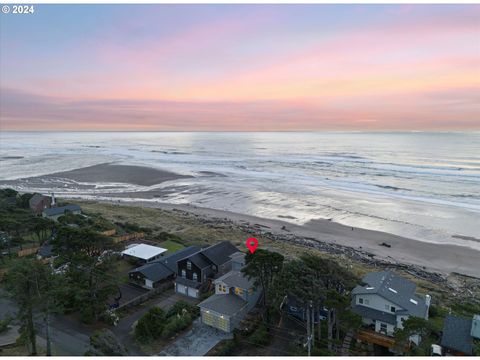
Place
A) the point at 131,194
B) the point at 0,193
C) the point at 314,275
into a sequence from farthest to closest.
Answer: the point at 131,194 → the point at 0,193 → the point at 314,275

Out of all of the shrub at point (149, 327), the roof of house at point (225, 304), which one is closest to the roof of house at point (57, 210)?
the shrub at point (149, 327)

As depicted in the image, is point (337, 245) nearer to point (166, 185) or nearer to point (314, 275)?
point (314, 275)

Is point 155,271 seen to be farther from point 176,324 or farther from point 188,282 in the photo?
point 176,324

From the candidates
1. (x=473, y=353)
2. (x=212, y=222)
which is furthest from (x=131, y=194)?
(x=473, y=353)

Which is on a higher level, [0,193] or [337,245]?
[0,193]

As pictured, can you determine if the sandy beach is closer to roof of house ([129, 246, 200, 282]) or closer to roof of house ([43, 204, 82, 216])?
roof of house ([43, 204, 82, 216])

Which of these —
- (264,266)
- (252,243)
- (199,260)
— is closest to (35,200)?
(252,243)
